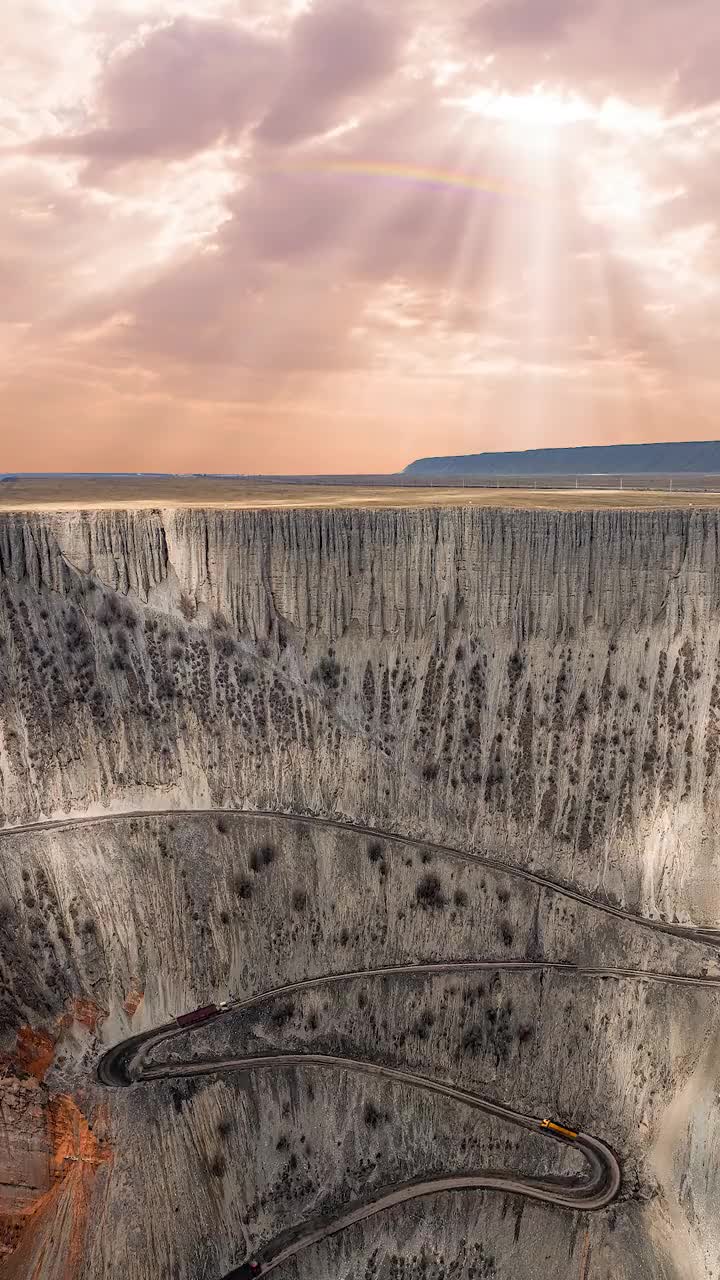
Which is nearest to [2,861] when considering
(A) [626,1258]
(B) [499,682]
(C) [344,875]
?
(C) [344,875]

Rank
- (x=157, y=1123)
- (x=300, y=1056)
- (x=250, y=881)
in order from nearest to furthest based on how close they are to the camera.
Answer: (x=157, y=1123) < (x=300, y=1056) < (x=250, y=881)

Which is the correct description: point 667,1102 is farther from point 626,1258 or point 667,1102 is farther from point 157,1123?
point 157,1123

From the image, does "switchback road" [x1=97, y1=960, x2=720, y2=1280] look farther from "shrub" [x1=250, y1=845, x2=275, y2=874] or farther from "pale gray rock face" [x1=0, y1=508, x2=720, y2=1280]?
"shrub" [x1=250, y1=845, x2=275, y2=874]

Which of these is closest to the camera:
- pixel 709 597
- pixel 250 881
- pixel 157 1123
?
pixel 157 1123

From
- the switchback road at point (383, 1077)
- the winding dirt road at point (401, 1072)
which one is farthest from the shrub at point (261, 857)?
the switchback road at point (383, 1077)

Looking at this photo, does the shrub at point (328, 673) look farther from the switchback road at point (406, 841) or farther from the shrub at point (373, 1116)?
the shrub at point (373, 1116)

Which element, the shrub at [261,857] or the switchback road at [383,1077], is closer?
the switchback road at [383,1077]

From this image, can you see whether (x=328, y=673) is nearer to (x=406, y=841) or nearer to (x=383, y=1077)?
(x=406, y=841)

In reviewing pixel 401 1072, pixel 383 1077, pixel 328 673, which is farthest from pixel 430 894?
pixel 328 673

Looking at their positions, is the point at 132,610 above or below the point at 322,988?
above
